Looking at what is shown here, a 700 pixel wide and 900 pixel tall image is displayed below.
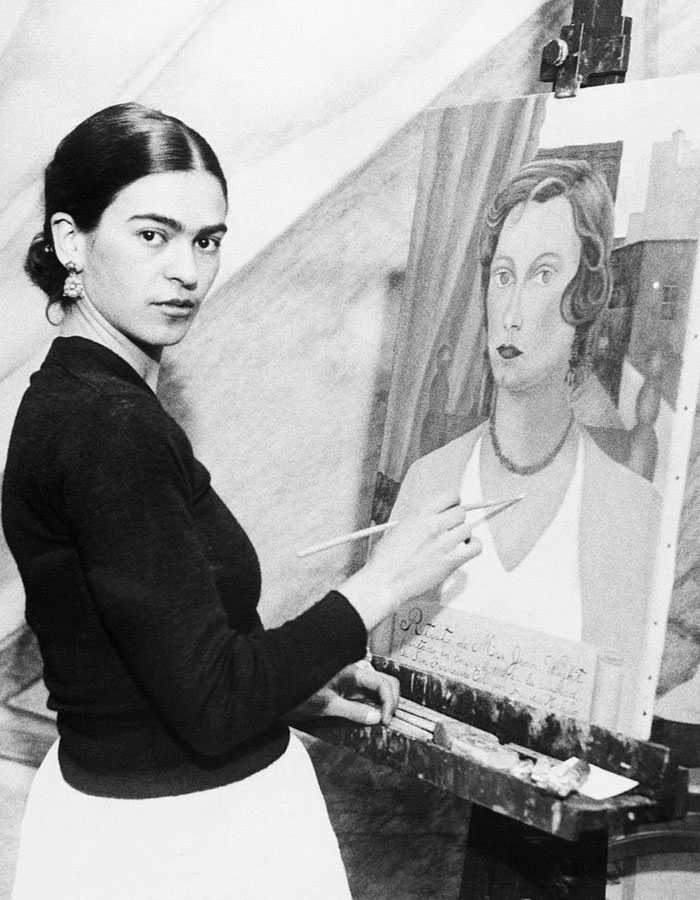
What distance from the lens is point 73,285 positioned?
1179mm

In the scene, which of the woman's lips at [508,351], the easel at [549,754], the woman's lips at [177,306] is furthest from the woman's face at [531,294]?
the woman's lips at [177,306]

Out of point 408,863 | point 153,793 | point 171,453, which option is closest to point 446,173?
point 171,453

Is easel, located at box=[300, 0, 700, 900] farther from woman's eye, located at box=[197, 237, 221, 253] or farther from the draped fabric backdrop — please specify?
woman's eye, located at box=[197, 237, 221, 253]

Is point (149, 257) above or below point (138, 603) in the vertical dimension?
above

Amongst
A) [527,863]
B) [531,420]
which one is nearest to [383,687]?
[527,863]

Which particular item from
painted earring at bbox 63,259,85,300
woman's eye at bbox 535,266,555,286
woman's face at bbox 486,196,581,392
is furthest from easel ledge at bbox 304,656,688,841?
painted earring at bbox 63,259,85,300

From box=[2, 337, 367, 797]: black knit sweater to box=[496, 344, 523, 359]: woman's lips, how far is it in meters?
0.47

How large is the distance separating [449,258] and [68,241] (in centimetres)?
55

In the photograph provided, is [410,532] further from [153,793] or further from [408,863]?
[408,863]

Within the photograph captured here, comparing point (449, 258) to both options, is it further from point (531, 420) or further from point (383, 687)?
point (383, 687)

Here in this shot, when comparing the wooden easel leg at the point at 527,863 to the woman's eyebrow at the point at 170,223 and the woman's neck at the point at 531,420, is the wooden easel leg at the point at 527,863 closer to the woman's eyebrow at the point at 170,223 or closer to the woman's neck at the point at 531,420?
the woman's neck at the point at 531,420

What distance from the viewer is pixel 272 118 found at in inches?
71.2

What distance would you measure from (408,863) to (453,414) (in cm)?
98

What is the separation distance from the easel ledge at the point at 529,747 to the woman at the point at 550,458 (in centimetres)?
6
